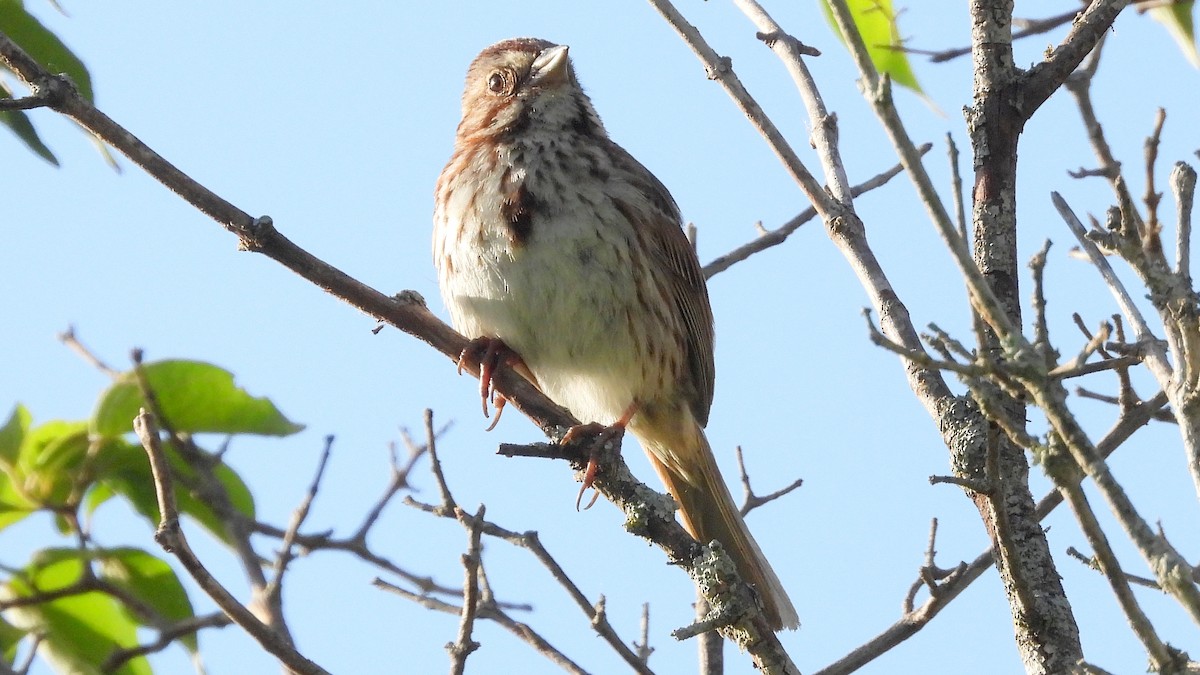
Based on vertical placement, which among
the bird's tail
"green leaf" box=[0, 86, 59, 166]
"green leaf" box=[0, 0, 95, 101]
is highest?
the bird's tail

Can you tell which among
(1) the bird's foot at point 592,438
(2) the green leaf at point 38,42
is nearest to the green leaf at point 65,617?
(2) the green leaf at point 38,42

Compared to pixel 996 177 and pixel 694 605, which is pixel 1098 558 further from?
pixel 694 605

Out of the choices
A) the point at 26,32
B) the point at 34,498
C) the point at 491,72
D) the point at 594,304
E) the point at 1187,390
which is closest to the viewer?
the point at 1187,390

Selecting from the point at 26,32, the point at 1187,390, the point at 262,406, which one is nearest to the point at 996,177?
the point at 1187,390

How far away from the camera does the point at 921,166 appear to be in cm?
186

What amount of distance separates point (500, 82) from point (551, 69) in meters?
0.21

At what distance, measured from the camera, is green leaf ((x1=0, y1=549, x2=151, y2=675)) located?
2.38m

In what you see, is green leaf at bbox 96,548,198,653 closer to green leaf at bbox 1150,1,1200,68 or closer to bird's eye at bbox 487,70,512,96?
green leaf at bbox 1150,1,1200,68

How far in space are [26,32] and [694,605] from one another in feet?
7.63

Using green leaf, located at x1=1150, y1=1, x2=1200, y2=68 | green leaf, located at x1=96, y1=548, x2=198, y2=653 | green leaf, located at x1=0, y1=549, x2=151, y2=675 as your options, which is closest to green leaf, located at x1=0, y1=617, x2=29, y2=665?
green leaf, located at x1=0, y1=549, x2=151, y2=675

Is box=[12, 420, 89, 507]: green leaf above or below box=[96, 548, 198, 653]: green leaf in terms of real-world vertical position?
above

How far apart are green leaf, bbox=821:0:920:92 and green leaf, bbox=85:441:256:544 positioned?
185cm

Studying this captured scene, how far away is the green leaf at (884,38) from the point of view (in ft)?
11.5

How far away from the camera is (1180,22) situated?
3467 mm
